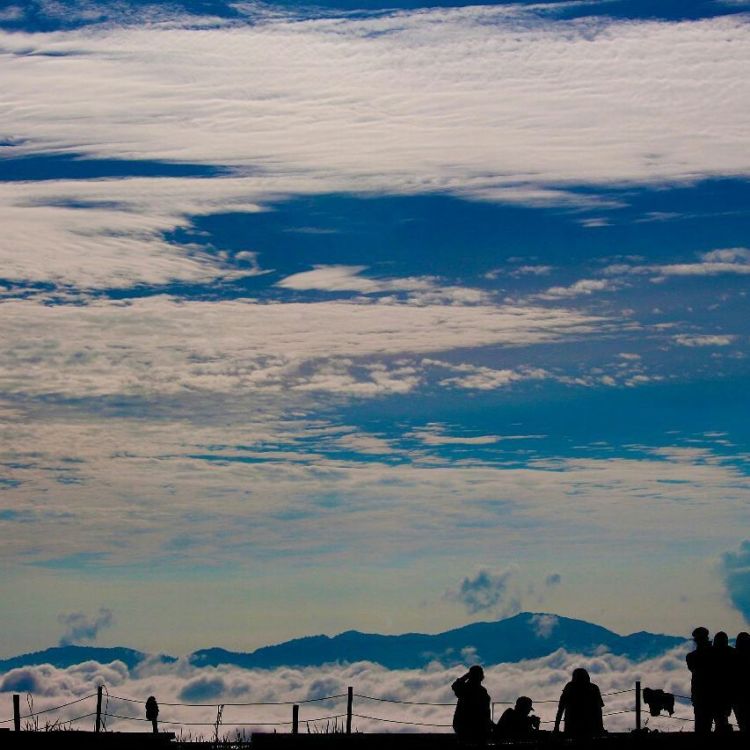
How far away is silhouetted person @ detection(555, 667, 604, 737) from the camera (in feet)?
66.6

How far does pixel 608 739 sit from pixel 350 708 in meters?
13.8

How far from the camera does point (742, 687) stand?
21266mm

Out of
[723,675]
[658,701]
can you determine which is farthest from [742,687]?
[658,701]

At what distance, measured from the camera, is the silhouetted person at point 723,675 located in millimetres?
21141

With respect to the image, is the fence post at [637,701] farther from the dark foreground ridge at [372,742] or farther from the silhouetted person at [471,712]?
the silhouetted person at [471,712]

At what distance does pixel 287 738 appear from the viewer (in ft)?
77.5

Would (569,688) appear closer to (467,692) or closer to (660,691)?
(467,692)

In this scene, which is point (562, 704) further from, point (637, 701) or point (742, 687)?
point (637, 701)

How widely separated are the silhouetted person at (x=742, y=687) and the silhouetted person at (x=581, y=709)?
2.35 m

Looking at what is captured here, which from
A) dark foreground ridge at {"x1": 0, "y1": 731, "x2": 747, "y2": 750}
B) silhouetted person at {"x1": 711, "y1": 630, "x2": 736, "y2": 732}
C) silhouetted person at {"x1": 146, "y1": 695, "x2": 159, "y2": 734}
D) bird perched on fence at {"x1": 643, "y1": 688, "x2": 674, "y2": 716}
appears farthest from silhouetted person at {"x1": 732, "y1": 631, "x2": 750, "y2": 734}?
silhouetted person at {"x1": 146, "y1": 695, "x2": 159, "y2": 734}

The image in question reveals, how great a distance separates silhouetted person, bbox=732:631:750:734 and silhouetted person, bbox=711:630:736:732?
8 centimetres

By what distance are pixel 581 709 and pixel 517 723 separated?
119 inches

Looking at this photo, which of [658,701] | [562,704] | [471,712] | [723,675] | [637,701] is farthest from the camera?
[637,701]

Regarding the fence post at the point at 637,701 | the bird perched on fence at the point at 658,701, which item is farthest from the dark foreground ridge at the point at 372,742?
the fence post at the point at 637,701
